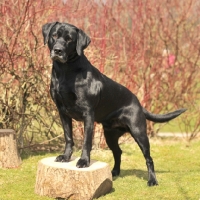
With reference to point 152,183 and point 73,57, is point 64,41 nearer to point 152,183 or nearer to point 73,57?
point 73,57

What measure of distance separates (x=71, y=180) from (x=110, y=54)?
3.64 metres

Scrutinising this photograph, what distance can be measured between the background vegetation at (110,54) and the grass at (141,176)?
1.83ft

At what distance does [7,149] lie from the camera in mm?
5996

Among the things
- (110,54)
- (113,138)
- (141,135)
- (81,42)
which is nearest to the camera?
(81,42)

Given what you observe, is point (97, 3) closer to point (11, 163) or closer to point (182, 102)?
point (182, 102)

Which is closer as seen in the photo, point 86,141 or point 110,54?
point 86,141

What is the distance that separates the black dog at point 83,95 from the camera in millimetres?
4324

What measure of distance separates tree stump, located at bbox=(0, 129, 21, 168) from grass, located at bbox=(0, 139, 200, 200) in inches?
5.1

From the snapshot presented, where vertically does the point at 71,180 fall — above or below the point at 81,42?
below

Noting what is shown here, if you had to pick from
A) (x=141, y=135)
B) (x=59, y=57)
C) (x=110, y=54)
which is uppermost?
(x=59, y=57)

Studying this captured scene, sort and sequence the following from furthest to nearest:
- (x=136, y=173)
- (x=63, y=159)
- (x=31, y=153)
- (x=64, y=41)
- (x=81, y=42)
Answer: (x=31, y=153), (x=136, y=173), (x=63, y=159), (x=81, y=42), (x=64, y=41)

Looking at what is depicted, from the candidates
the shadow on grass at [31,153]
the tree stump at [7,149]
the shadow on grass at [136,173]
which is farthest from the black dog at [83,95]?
the shadow on grass at [31,153]

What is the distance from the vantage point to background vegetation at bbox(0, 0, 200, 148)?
21.8 feet

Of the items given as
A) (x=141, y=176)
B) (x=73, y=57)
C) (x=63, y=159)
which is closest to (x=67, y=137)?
(x=63, y=159)
